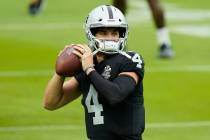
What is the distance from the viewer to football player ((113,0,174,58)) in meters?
12.9

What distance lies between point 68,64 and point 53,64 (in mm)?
6999

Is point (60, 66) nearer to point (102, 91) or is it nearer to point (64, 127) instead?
point (102, 91)

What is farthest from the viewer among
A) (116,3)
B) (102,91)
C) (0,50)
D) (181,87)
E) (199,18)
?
(199,18)

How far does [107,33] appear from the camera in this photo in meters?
5.95

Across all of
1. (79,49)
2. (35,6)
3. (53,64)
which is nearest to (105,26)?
(79,49)

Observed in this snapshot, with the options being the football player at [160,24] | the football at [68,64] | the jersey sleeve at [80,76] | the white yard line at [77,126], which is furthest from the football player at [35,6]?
the football at [68,64]

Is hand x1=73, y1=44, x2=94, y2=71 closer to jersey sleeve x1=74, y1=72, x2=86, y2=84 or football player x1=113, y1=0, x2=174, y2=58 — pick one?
jersey sleeve x1=74, y1=72, x2=86, y2=84

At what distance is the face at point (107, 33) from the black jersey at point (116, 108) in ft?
0.43

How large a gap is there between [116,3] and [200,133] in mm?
4412

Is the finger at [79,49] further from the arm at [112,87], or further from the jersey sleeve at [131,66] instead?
the jersey sleeve at [131,66]

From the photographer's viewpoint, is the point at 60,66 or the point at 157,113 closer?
the point at 60,66

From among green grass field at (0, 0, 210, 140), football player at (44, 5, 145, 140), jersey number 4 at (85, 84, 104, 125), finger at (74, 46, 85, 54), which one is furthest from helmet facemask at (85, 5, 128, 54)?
green grass field at (0, 0, 210, 140)

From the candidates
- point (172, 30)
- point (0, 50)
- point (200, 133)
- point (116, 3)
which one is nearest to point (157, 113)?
point (200, 133)

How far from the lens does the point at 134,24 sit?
16.4 m
